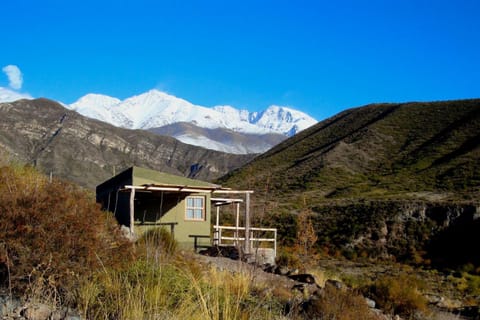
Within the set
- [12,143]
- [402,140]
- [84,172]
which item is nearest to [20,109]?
[12,143]

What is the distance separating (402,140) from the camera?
65812 millimetres

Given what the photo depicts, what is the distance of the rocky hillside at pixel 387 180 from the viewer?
119 feet

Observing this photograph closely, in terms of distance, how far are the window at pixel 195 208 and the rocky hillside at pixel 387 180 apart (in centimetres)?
379

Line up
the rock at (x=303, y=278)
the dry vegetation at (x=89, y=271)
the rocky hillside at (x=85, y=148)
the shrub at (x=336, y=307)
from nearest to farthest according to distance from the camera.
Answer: the dry vegetation at (x=89, y=271), the shrub at (x=336, y=307), the rock at (x=303, y=278), the rocky hillside at (x=85, y=148)

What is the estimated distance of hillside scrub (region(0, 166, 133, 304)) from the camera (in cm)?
702

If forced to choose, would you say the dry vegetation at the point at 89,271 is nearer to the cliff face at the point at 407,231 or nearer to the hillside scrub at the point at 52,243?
the hillside scrub at the point at 52,243

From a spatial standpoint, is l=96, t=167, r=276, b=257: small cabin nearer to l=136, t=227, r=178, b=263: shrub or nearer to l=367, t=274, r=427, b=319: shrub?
l=367, t=274, r=427, b=319: shrub

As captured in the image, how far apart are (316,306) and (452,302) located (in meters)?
9.12

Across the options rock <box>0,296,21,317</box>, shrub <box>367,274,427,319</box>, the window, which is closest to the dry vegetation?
rock <box>0,296,21,317</box>

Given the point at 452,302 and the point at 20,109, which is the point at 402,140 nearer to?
the point at 452,302

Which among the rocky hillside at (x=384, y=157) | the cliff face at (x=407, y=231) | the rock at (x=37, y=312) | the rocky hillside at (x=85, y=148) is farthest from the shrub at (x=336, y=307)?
the rocky hillside at (x=85, y=148)

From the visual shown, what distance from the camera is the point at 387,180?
5281cm

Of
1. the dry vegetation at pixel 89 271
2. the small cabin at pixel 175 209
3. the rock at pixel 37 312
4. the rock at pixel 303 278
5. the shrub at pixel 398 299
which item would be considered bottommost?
the shrub at pixel 398 299

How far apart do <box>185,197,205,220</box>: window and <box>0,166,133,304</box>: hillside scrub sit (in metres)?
16.1
